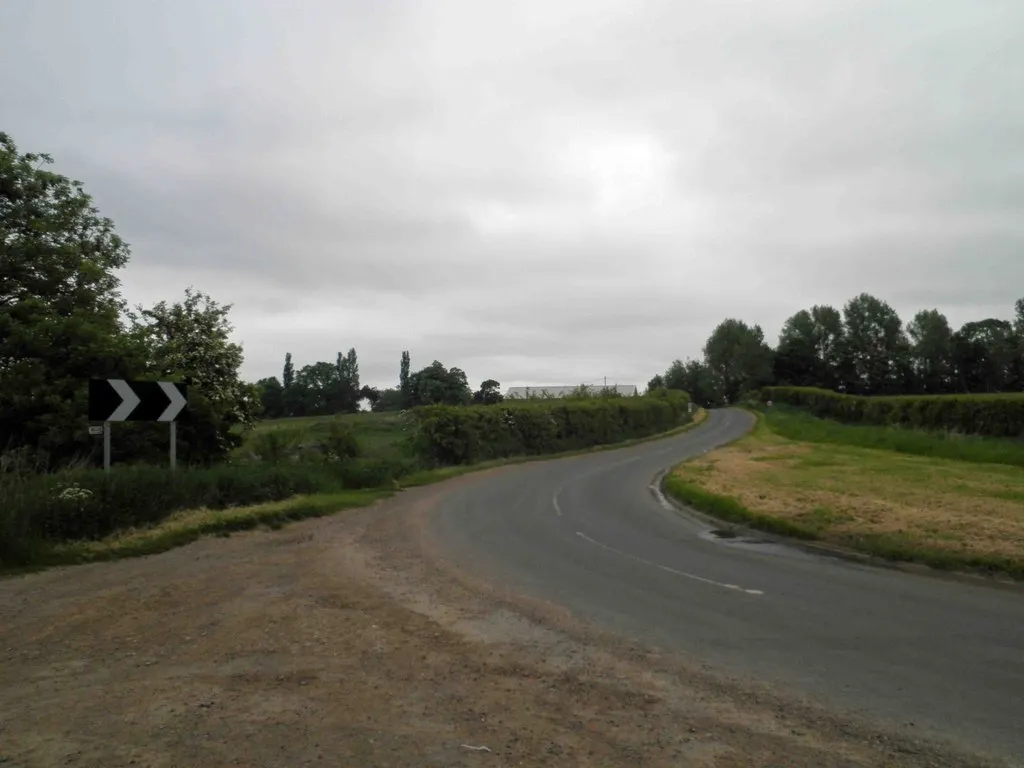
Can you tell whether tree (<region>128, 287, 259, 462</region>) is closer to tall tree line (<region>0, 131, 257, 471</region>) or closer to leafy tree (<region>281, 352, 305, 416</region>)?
tall tree line (<region>0, 131, 257, 471</region>)

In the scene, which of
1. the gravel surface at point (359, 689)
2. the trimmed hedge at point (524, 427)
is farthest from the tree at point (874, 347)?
the gravel surface at point (359, 689)

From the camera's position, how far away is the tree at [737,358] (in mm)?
128750

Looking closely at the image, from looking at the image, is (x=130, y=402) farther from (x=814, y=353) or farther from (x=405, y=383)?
(x=814, y=353)

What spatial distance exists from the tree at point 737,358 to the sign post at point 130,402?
120 metres

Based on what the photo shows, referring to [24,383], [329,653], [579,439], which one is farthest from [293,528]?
[579,439]

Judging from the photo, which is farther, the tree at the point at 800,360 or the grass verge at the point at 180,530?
the tree at the point at 800,360

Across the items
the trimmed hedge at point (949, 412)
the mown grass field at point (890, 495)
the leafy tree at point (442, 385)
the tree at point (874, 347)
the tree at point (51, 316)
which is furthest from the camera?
the tree at point (874, 347)

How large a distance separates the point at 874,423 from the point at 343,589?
Answer: 51053 mm

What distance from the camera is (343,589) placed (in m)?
9.76

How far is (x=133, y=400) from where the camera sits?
13797 millimetres

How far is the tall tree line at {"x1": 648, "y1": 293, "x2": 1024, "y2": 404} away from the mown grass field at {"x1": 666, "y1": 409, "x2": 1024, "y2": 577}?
78.1m

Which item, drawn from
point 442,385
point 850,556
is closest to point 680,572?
point 850,556

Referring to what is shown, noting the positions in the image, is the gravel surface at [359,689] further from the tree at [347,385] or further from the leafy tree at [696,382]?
the leafy tree at [696,382]

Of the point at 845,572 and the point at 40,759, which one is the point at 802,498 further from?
the point at 40,759
